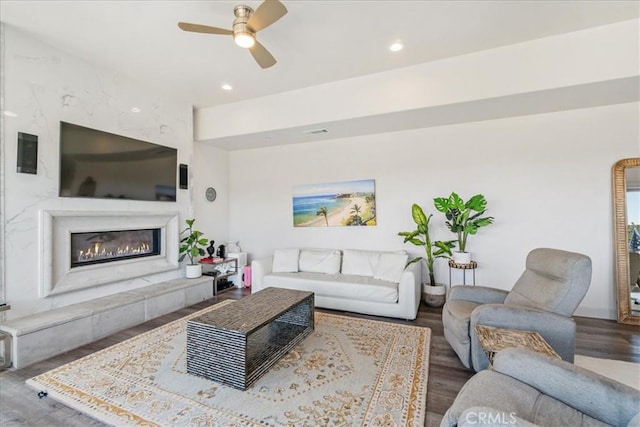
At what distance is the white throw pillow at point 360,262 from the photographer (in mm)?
4094

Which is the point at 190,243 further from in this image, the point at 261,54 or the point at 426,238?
the point at 426,238

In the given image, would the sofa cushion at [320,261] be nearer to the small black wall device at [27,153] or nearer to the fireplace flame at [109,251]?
the fireplace flame at [109,251]

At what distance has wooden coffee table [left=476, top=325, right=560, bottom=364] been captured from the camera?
1686 mm

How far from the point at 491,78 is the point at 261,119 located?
10.1 ft

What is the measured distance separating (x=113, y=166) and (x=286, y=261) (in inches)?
105

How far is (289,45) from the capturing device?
307cm


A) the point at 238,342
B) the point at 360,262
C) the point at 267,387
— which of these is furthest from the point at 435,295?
the point at 238,342

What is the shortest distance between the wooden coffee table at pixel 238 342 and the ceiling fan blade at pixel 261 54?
2362mm

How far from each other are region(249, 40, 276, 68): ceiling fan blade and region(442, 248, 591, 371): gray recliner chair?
289 cm

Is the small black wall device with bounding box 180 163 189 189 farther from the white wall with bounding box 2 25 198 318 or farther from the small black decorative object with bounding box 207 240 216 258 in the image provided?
the small black decorative object with bounding box 207 240 216 258

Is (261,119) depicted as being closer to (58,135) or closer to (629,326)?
(58,135)

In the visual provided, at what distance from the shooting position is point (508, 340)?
179 centimetres

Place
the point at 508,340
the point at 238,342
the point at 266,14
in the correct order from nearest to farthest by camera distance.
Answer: the point at 508,340 → the point at 238,342 → the point at 266,14

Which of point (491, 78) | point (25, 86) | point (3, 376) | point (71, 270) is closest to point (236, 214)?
point (71, 270)
